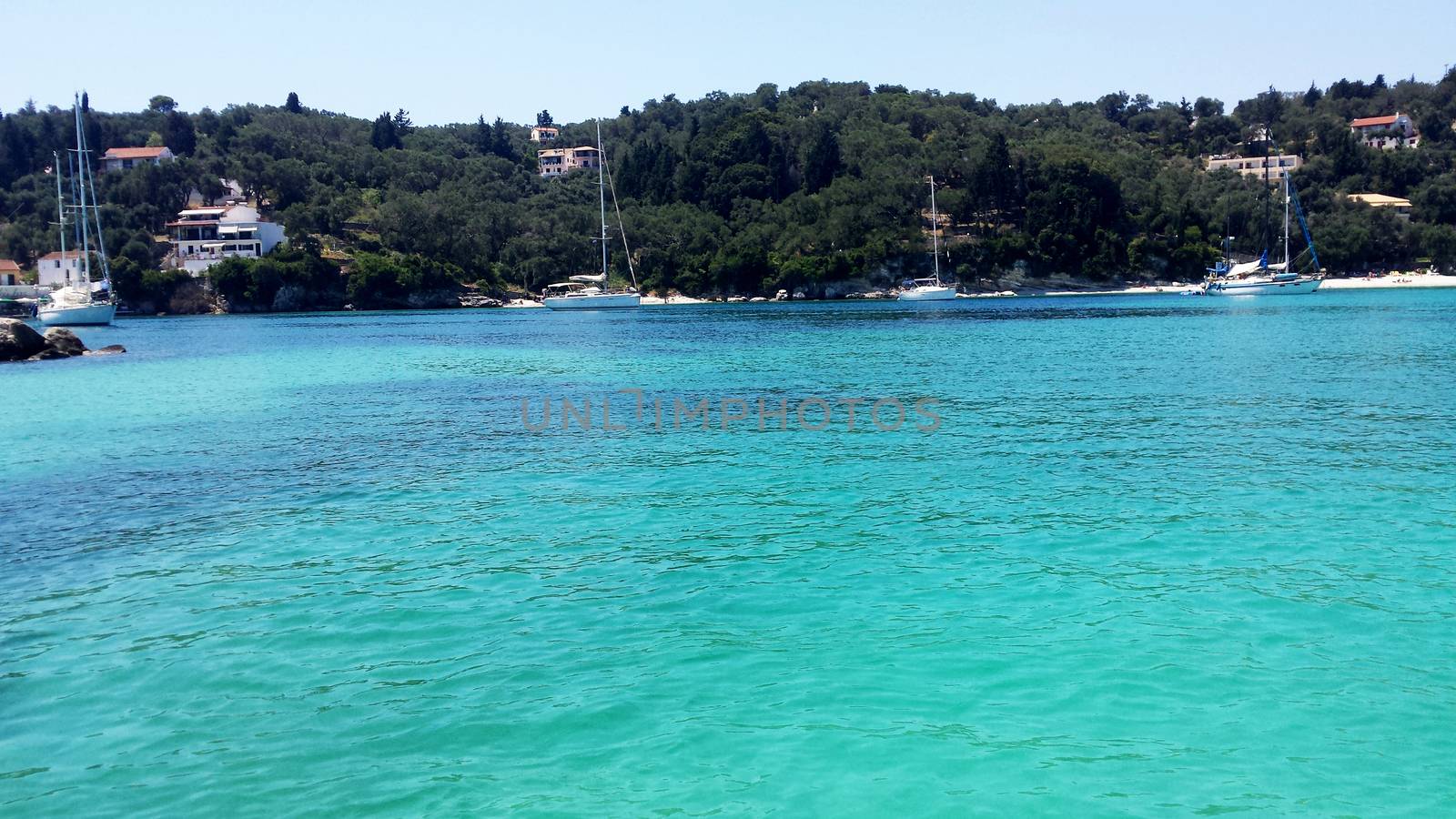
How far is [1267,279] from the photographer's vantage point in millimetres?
106188

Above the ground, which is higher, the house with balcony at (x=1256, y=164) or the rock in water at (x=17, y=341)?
the house with balcony at (x=1256, y=164)

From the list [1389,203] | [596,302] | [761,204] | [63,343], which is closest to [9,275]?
[596,302]

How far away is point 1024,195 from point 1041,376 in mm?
101609

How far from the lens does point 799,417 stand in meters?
24.0

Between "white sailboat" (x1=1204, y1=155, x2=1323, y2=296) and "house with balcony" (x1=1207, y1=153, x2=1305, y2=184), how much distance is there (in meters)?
19.3

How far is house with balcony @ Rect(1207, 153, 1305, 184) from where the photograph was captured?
137375mm

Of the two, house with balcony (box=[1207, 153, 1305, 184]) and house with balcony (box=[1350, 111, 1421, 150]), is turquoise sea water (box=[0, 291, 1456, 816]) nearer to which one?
house with balcony (box=[1207, 153, 1305, 184])

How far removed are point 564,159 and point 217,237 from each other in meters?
73.6

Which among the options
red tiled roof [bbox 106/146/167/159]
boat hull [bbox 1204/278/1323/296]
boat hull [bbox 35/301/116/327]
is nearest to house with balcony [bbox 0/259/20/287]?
boat hull [bbox 35/301/116/327]

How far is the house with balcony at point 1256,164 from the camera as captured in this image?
137 m

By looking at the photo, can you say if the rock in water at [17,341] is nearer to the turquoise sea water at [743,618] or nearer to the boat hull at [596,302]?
the turquoise sea water at [743,618]

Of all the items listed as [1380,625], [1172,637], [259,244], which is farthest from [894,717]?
[259,244]

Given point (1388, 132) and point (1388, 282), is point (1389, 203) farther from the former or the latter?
point (1388, 132)

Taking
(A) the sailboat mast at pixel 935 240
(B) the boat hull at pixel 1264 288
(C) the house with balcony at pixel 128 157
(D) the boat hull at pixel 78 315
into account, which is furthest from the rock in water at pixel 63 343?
(C) the house with balcony at pixel 128 157
